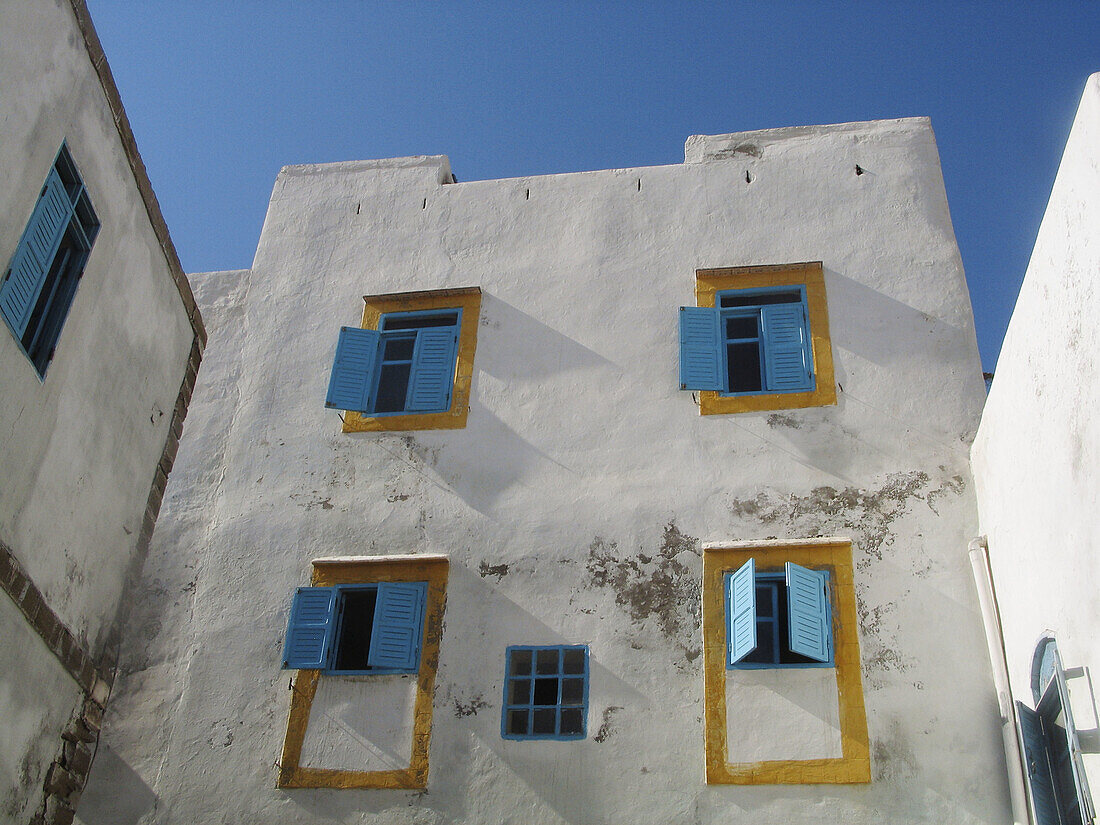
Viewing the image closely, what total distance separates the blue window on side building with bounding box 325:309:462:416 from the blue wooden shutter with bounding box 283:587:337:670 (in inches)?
74.1

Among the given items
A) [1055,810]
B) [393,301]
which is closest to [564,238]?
[393,301]

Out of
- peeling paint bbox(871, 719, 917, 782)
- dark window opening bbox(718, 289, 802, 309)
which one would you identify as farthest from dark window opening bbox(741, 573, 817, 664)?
dark window opening bbox(718, 289, 802, 309)

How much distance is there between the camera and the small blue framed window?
8938 mm

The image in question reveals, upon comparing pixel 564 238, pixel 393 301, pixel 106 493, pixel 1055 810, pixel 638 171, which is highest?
pixel 638 171

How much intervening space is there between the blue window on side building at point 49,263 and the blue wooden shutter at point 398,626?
10.8 ft

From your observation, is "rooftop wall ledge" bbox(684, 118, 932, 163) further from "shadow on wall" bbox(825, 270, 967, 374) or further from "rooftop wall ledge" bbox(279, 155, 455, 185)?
"rooftop wall ledge" bbox(279, 155, 455, 185)

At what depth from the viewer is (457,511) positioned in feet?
33.3

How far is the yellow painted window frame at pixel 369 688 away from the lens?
892cm

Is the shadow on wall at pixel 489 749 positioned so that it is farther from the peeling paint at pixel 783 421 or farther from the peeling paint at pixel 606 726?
the peeling paint at pixel 783 421

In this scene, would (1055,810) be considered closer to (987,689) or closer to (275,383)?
(987,689)

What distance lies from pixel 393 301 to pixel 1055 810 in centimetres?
751

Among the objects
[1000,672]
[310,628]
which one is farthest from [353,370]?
[1000,672]

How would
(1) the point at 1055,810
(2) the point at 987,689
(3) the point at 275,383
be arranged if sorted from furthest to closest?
1. (3) the point at 275,383
2. (2) the point at 987,689
3. (1) the point at 1055,810

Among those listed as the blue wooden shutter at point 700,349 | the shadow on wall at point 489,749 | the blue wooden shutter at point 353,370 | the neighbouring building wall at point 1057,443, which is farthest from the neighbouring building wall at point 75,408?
the neighbouring building wall at point 1057,443
